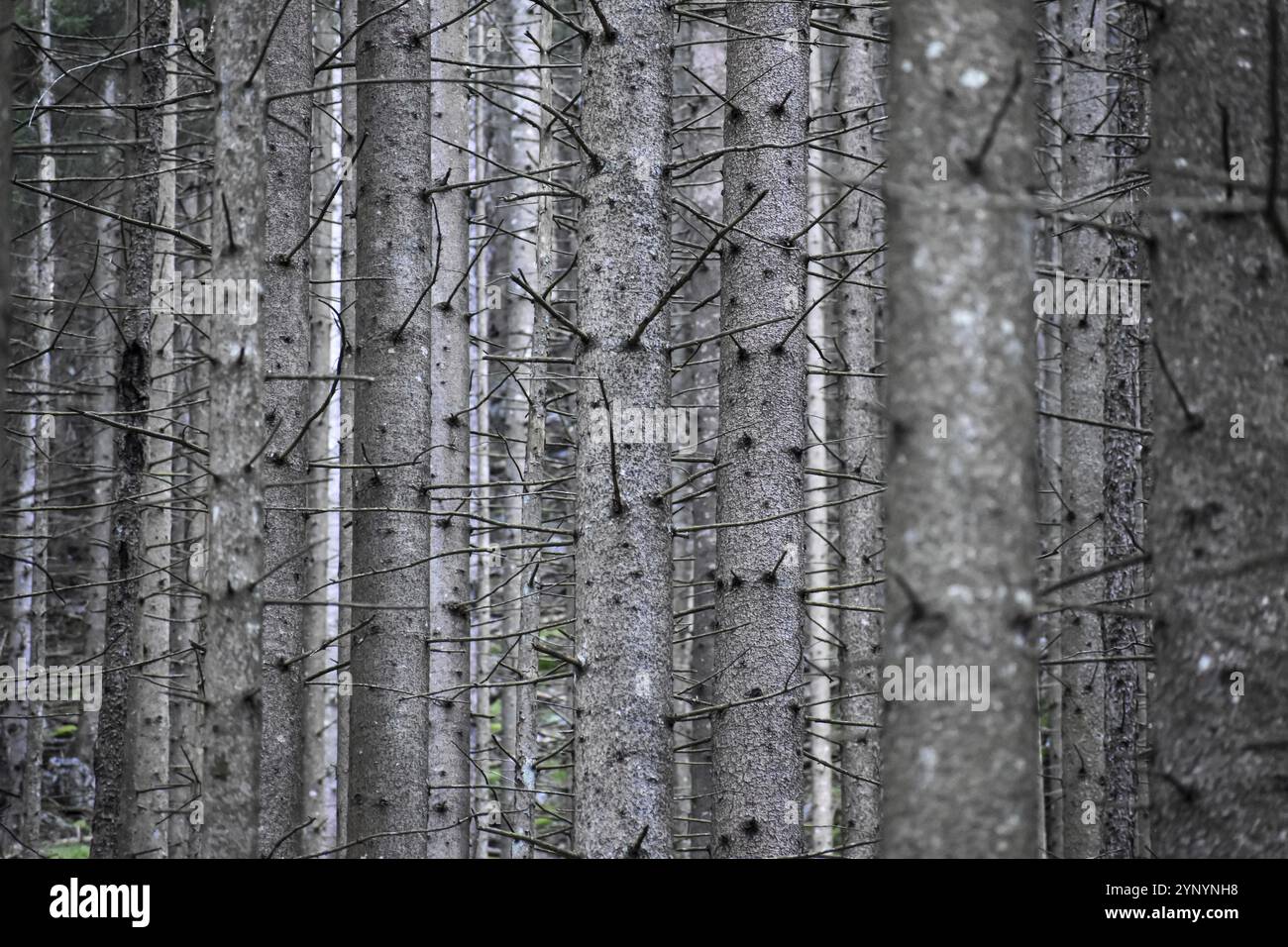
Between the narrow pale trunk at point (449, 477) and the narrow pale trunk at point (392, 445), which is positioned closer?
the narrow pale trunk at point (392, 445)

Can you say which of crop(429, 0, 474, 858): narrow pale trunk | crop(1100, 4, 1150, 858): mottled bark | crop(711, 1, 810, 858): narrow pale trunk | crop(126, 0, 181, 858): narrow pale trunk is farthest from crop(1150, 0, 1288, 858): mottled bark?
crop(126, 0, 181, 858): narrow pale trunk

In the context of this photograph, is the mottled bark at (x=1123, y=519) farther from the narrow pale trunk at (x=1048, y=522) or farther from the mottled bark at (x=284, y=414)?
the mottled bark at (x=284, y=414)

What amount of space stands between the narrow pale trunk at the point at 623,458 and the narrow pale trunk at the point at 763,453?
165 cm

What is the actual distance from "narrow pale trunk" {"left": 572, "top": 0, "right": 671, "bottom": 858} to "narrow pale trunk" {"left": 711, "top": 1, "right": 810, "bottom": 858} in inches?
64.8

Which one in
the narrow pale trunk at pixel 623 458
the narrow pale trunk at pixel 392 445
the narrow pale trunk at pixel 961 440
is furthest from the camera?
the narrow pale trunk at pixel 392 445

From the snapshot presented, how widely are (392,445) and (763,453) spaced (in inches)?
90.0

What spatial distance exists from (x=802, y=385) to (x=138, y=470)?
522 centimetres

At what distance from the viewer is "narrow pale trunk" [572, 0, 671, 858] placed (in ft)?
16.6

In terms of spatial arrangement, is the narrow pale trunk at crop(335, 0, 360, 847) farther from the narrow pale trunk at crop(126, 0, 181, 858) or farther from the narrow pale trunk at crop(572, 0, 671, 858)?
the narrow pale trunk at crop(572, 0, 671, 858)

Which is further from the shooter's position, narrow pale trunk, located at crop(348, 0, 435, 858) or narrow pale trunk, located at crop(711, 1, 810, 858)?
narrow pale trunk, located at crop(348, 0, 435, 858)

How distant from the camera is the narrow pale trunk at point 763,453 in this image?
703 cm

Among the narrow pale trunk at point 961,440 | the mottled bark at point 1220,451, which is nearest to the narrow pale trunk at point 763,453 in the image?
the mottled bark at point 1220,451

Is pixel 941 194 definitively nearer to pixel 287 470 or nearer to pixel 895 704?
pixel 895 704

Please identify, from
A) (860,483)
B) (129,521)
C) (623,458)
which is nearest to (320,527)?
(129,521)
